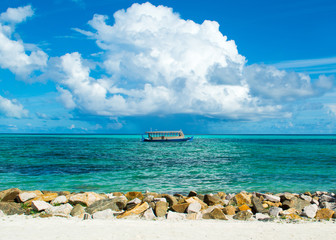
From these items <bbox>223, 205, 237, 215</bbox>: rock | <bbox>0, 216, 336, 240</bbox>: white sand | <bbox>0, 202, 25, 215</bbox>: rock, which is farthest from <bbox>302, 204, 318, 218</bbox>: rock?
<bbox>0, 202, 25, 215</bbox>: rock

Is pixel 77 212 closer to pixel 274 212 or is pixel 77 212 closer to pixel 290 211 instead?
pixel 274 212

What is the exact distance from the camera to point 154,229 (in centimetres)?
902

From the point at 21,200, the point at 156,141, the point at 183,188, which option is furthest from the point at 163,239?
the point at 156,141

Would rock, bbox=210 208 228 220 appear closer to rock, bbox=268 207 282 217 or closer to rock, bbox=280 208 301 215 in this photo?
rock, bbox=268 207 282 217

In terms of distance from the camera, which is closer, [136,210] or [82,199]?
[136,210]

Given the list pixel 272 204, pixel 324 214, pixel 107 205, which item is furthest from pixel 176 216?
pixel 324 214

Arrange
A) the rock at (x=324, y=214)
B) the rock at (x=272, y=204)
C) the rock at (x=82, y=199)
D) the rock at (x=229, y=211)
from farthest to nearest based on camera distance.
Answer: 1. the rock at (x=272, y=204)
2. the rock at (x=82, y=199)
3. the rock at (x=229, y=211)
4. the rock at (x=324, y=214)

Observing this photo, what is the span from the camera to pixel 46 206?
35.9 feet

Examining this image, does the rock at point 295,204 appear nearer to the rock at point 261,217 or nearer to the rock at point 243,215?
the rock at point 261,217

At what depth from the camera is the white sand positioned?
835cm

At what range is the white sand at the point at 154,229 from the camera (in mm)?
8352

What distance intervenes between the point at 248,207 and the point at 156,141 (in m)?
93.6

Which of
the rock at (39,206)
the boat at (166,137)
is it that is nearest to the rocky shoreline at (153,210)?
the rock at (39,206)

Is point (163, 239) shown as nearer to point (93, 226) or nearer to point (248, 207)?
point (93, 226)
